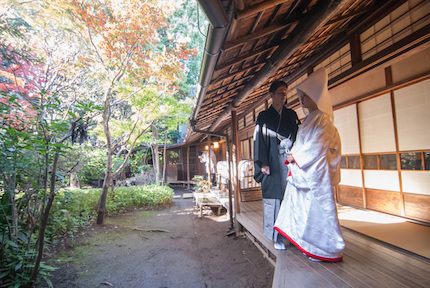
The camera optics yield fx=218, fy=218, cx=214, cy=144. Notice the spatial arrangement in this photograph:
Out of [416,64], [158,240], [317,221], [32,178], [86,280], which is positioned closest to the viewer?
[317,221]

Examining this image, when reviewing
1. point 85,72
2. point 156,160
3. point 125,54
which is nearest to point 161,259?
point 125,54

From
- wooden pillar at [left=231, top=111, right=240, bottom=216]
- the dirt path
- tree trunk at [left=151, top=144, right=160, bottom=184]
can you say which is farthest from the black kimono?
tree trunk at [left=151, top=144, right=160, bottom=184]

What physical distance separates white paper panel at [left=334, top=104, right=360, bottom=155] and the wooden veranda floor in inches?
92.2

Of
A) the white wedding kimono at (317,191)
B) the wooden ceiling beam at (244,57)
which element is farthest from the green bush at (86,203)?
the white wedding kimono at (317,191)

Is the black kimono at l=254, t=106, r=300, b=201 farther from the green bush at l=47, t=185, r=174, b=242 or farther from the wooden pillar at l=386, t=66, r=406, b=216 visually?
the green bush at l=47, t=185, r=174, b=242

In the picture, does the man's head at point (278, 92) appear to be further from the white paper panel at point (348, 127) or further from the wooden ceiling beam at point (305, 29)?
the white paper panel at point (348, 127)

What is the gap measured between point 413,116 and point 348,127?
4.15ft

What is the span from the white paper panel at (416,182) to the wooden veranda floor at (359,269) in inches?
54.9

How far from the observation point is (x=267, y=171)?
260 centimetres

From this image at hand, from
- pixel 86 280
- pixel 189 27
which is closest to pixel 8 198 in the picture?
pixel 86 280

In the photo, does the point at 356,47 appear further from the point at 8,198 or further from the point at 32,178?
the point at 8,198

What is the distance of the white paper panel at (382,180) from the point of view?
3.68 meters

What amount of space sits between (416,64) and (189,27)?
18.1 meters

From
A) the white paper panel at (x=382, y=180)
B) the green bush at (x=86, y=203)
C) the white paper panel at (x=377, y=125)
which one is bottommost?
the green bush at (x=86, y=203)
